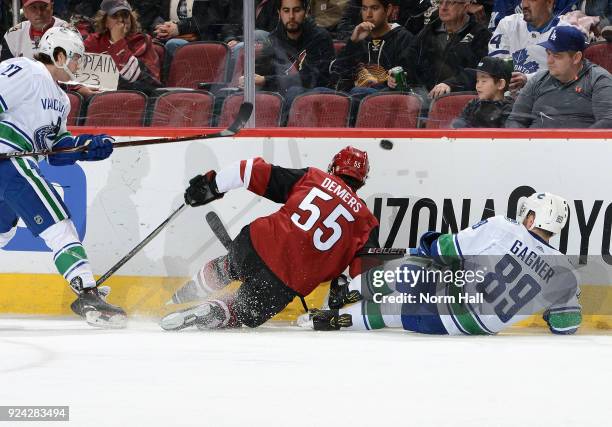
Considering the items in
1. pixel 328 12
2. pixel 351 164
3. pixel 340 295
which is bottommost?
pixel 340 295

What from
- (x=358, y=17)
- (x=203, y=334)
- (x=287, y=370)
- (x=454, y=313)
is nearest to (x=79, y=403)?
(x=287, y=370)

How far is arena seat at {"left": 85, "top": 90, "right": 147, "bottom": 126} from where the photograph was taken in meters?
5.93

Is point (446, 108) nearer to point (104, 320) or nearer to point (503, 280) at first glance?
point (503, 280)

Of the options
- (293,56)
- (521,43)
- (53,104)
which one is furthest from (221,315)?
(521,43)

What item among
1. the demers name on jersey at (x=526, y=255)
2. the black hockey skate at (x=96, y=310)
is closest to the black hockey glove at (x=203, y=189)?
the black hockey skate at (x=96, y=310)

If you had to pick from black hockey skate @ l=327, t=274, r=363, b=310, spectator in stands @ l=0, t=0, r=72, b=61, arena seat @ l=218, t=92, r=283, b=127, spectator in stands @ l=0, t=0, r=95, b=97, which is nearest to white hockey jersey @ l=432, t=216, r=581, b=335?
black hockey skate @ l=327, t=274, r=363, b=310

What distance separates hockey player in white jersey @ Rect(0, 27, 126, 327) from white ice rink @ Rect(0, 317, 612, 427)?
0.29 m

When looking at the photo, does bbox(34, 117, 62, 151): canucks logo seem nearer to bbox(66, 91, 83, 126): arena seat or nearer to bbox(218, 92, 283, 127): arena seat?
bbox(66, 91, 83, 126): arena seat

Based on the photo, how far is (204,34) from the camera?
19.6 feet

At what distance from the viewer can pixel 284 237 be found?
5246 mm

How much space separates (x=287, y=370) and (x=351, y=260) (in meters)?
1.48

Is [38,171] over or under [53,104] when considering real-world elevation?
under

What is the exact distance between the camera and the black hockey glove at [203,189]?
5.40 metres

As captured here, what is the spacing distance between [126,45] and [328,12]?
1.07m
